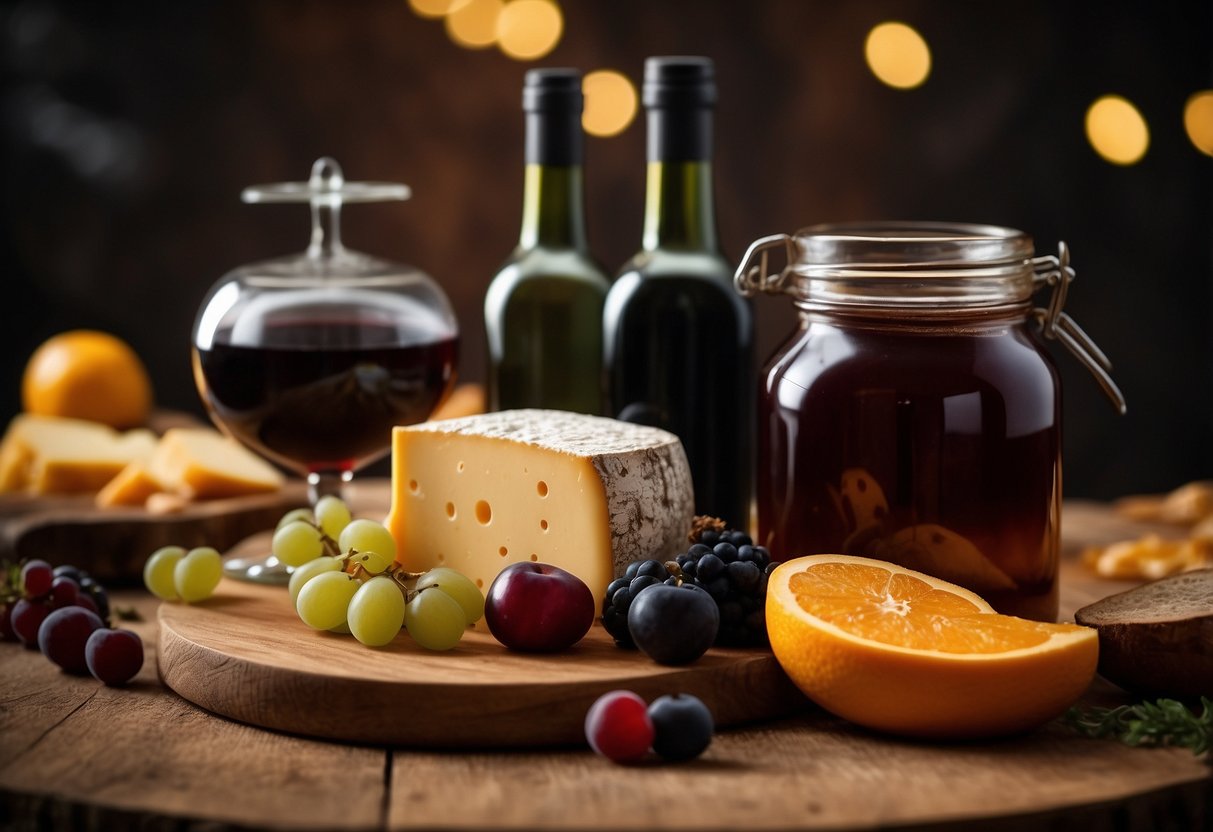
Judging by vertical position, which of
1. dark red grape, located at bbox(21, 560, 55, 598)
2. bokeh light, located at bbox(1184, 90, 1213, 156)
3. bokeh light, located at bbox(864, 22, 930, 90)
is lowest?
dark red grape, located at bbox(21, 560, 55, 598)

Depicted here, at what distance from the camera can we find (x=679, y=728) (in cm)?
115

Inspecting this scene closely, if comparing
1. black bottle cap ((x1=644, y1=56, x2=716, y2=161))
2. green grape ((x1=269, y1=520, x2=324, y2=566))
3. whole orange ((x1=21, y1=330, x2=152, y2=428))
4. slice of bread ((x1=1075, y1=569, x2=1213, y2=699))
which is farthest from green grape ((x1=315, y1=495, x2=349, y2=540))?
whole orange ((x1=21, y1=330, x2=152, y2=428))

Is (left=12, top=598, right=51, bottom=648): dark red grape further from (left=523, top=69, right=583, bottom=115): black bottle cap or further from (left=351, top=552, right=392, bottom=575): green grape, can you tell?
(left=523, top=69, right=583, bottom=115): black bottle cap

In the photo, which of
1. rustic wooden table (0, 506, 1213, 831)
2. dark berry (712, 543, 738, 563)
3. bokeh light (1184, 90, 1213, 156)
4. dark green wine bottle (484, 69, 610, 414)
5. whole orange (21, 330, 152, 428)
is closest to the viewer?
rustic wooden table (0, 506, 1213, 831)

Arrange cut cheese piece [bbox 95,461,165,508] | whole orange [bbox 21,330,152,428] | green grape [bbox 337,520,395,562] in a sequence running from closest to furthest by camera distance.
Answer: green grape [bbox 337,520,395,562], cut cheese piece [bbox 95,461,165,508], whole orange [bbox 21,330,152,428]

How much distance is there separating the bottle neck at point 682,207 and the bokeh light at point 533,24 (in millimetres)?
1408

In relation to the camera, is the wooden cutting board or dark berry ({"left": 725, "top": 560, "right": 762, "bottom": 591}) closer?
the wooden cutting board

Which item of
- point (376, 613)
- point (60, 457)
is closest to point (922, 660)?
point (376, 613)

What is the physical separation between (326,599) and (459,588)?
140 mm

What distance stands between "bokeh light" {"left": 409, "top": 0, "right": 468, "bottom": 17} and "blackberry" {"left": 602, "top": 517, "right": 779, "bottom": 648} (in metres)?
2.00

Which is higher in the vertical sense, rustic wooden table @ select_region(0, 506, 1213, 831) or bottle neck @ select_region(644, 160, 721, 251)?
bottle neck @ select_region(644, 160, 721, 251)

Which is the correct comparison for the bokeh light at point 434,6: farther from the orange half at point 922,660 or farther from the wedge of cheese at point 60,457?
the orange half at point 922,660

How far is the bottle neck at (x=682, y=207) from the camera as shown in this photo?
172cm

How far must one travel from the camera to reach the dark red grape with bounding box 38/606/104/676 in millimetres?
1459
